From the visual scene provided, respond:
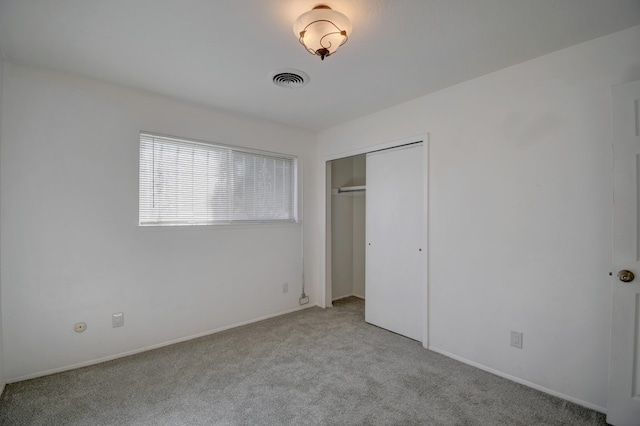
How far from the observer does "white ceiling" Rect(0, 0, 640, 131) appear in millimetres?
1683

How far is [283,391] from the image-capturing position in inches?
85.3

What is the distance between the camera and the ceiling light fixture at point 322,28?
166cm

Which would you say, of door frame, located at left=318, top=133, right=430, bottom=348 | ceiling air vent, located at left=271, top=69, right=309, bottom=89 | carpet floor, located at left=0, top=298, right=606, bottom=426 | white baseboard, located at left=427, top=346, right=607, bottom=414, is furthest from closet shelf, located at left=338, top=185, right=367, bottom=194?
white baseboard, located at left=427, top=346, right=607, bottom=414

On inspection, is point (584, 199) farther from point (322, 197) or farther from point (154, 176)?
point (154, 176)

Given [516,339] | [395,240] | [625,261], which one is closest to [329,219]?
[395,240]

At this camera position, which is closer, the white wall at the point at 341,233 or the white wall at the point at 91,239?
the white wall at the point at 91,239

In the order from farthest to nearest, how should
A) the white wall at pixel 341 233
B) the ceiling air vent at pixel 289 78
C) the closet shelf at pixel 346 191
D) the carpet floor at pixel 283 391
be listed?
1. the white wall at pixel 341 233
2. the closet shelf at pixel 346 191
3. the ceiling air vent at pixel 289 78
4. the carpet floor at pixel 283 391

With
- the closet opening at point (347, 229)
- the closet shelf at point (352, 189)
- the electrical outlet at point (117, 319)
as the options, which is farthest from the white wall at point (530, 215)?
the electrical outlet at point (117, 319)

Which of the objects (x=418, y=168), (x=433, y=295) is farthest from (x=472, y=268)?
(x=418, y=168)

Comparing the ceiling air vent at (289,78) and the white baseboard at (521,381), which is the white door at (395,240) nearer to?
the white baseboard at (521,381)

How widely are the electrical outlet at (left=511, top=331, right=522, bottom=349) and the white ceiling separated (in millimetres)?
2143

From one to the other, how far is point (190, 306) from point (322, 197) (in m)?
2.13

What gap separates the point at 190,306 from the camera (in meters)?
3.11

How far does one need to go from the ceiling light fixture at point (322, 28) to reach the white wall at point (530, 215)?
1026mm
